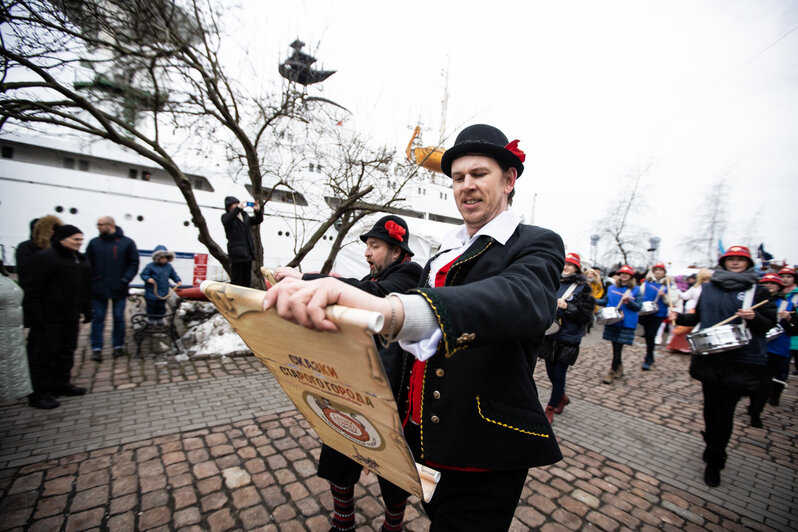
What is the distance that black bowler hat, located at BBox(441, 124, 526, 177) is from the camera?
148 cm

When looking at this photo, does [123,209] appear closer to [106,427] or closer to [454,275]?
[106,427]

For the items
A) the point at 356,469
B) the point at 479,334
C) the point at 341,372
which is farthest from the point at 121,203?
the point at 479,334

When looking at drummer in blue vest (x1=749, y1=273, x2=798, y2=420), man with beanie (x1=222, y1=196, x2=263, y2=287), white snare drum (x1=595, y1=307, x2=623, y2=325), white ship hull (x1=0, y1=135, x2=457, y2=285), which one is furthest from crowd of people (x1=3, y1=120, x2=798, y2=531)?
white ship hull (x1=0, y1=135, x2=457, y2=285)

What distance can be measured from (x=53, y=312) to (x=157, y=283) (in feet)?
8.10

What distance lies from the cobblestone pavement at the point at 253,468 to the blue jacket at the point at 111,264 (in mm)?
1246

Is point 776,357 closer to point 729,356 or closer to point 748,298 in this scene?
point 748,298

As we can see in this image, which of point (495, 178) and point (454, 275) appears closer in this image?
point (454, 275)

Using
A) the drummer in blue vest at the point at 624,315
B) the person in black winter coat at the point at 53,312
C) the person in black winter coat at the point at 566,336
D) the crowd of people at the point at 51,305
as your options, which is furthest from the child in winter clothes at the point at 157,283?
the drummer in blue vest at the point at 624,315

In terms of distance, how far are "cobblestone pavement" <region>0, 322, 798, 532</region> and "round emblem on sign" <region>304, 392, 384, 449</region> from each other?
1.85 metres

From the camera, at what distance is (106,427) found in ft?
12.7

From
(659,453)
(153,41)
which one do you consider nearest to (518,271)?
(659,453)

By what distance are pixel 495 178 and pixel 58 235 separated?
5.61 m

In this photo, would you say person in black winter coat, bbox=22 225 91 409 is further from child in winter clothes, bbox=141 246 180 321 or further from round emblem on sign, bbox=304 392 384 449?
round emblem on sign, bbox=304 392 384 449

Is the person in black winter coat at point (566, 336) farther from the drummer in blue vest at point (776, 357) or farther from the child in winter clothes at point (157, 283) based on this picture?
the child in winter clothes at point (157, 283)
